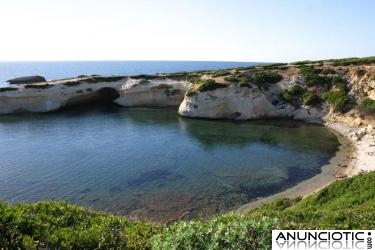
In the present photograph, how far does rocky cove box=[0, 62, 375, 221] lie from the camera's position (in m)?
57.1

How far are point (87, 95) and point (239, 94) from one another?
30.4m

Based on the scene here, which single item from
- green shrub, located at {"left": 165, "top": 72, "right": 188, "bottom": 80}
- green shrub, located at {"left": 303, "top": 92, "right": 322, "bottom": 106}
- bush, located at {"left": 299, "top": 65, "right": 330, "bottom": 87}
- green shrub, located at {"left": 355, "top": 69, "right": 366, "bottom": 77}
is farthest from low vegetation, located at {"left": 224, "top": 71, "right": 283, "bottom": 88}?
green shrub, located at {"left": 355, "top": 69, "right": 366, "bottom": 77}

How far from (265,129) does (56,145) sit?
27607 millimetres

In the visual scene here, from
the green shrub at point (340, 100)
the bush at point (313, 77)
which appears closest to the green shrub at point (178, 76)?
the bush at point (313, 77)

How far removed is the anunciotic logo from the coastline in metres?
19.0

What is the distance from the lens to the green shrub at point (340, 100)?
5560cm

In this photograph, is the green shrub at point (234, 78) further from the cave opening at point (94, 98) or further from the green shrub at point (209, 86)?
the cave opening at point (94, 98)

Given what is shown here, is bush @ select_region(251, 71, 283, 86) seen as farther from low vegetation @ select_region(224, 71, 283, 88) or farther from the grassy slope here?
the grassy slope

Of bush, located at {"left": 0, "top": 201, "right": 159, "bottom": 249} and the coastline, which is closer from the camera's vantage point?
bush, located at {"left": 0, "top": 201, "right": 159, "bottom": 249}

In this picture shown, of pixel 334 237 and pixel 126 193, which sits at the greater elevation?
pixel 334 237

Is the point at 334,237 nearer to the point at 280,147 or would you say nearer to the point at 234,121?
the point at 280,147

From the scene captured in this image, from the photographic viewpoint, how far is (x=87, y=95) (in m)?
74.3

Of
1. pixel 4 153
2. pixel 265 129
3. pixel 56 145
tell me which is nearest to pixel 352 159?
pixel 265 129

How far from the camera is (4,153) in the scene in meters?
41.9
